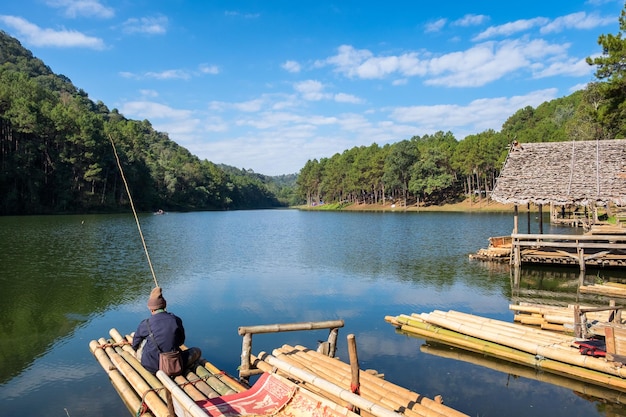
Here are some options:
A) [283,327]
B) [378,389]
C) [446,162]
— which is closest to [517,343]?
[378,389]

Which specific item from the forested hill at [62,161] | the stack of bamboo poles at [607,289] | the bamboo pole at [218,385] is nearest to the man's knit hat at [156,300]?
the bamboo pole at [218,385]

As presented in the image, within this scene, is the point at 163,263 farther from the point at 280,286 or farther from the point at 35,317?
the point at 35,317

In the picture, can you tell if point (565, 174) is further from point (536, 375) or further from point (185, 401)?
point (185, 401)

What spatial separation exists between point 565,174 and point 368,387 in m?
22.4

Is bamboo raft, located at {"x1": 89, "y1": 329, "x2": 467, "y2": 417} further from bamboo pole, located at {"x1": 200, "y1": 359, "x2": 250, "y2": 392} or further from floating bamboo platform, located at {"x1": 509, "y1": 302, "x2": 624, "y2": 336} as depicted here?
floating bamboo platform, located at {"x1": 509, "y1": 302, "x2": 624, "y2": 336}

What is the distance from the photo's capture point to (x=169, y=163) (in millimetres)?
131125

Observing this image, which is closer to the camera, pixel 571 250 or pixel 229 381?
pixel 229 381

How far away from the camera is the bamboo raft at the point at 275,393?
5.93 m

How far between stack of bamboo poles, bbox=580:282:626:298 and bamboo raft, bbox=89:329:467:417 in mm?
14338


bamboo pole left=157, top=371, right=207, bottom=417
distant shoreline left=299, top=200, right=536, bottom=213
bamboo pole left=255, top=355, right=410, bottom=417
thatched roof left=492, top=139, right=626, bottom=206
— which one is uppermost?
thatched roof left=492, top=139, right=626, bottom=206

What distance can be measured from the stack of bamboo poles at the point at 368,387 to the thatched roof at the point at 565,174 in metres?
18.8

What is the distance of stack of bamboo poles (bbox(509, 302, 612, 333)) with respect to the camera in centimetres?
1237

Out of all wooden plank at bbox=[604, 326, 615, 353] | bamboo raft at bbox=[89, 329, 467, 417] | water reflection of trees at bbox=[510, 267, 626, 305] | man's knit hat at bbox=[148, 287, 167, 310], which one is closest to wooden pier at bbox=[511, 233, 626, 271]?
water reflection of trees at bbox=[510, 267, 626, 305]

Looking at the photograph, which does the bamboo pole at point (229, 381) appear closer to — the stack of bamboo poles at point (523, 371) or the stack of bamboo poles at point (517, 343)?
the stack of bamboo poles at point (523, 371)
